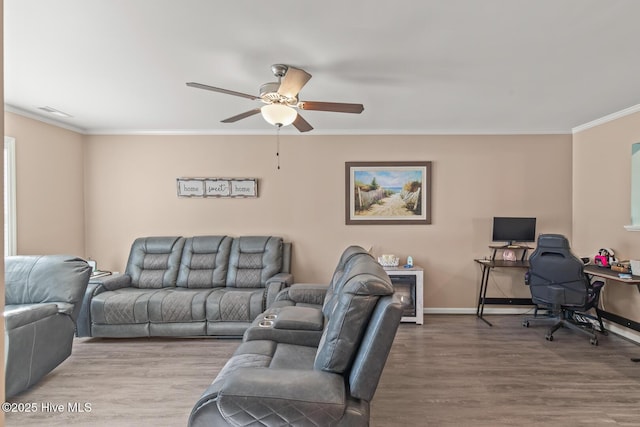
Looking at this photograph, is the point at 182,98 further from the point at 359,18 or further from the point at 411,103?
the point at 411,103

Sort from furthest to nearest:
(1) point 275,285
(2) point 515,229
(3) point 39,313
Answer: (2) point 515,229
(1) point 275,285
(3) point 39,313

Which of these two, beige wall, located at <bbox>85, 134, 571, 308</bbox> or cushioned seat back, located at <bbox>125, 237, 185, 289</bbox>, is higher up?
beige wall, located at <bbox>85, 134, 571, 308</bbox>

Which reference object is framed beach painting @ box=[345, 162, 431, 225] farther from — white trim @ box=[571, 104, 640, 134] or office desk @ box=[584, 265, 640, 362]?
white trim @ box=[571, 104, 640, 134]

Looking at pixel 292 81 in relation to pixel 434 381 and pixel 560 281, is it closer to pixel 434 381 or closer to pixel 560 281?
pixel 434 381

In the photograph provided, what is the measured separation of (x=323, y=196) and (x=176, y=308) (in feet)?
7.58

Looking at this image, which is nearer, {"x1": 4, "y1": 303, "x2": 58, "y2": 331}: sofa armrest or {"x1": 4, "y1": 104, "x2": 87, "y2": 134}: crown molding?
{"x1": 4, "y1": 303, "x2": 58, "y2": 331}: sofa armrest

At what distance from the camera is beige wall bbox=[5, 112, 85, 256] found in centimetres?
370

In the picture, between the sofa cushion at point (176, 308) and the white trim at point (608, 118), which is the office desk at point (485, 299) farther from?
the sofa cushion at point (176, 308)

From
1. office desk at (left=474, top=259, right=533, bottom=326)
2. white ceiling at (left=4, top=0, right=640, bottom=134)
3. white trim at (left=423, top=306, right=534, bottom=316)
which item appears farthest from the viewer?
white trim at (left=423, top=306, right=534, bottom=316)

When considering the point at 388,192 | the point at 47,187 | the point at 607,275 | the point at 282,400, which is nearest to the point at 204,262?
the point at 47,187

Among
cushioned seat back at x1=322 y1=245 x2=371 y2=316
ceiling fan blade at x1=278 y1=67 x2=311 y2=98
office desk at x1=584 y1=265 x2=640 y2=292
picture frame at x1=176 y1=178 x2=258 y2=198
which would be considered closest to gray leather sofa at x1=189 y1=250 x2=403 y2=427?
cushioned seat back at x1=322 y1=245 x2=371 y2=316

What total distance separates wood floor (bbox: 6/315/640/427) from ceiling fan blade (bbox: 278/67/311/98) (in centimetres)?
237

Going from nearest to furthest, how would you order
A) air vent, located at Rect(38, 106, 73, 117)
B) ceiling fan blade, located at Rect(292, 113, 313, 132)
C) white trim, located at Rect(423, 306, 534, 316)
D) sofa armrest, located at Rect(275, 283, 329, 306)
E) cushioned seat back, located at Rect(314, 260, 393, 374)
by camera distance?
cushioned seat back, located at Rect(314, 260, 393, 374)
ceiling fan blade, located at Rect(292, 113, 313, 132)
sofa armrest, located at Rect(275, 283, 329, 306)
air vent, located at Rect(38, 106, 73, 117)
white trim, located at Rect(423, 306, 534, 316)

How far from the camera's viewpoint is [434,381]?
2.77 m
